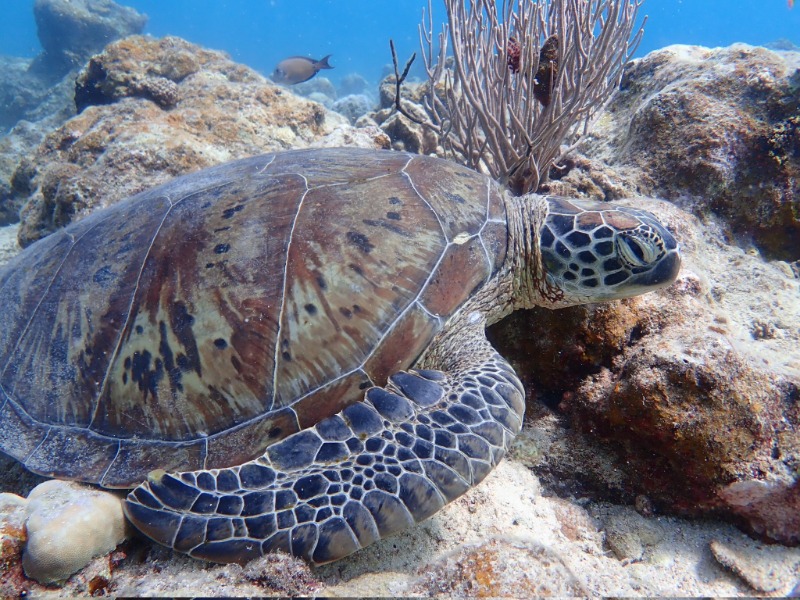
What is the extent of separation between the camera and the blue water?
188ft

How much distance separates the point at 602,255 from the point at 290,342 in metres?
1.57

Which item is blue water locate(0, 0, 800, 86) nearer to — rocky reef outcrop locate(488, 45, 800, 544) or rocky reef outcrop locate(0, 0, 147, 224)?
A: rocky reef outcrop locate(0, 0, 147, 224)

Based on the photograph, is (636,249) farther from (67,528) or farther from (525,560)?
(67,528)

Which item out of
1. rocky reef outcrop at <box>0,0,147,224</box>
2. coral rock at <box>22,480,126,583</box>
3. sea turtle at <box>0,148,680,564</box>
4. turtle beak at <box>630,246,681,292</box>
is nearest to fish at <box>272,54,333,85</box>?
sea turtle at <box>0,148,680,564</box>

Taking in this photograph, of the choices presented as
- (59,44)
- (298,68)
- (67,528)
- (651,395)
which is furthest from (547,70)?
(59,44)

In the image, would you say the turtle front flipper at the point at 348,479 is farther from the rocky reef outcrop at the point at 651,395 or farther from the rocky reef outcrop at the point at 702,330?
the rocky reef outcrop at the point at 702,330

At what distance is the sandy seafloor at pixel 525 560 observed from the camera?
126cm

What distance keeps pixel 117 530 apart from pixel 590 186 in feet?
10.9

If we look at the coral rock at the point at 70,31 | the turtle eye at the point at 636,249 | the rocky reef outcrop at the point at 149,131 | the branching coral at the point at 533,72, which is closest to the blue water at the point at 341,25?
the coral rock at the point at 70,31

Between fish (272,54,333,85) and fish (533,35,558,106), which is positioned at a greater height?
fish (272,54,333,85)

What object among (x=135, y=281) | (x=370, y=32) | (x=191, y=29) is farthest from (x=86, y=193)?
(x=370, y=32)

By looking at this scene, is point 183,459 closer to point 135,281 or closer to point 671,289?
point 135,281

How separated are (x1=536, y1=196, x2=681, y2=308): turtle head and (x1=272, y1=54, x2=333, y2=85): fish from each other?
7340 millimetres

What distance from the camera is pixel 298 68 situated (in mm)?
7996
